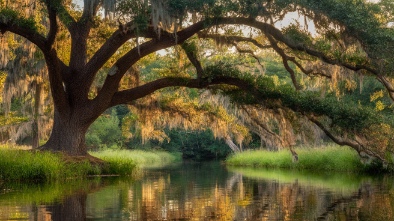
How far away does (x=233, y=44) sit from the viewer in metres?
19.4

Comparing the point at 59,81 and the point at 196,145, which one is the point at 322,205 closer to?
the point at 59,81

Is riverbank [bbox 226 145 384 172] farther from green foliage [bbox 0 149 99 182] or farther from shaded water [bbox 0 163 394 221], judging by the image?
green foliage [bbox 0 149 99 182]

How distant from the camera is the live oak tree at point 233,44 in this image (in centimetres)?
1465

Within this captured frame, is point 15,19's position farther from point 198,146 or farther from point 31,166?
point 198,146

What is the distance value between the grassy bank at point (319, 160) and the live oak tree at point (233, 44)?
2.66m

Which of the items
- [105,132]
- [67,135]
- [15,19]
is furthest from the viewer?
[105,132]

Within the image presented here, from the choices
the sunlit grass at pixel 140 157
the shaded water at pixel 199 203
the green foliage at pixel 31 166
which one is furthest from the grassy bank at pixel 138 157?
the shaded water at pixel 199 203

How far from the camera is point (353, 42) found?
15.0m

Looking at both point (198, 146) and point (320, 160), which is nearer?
point (320, 160)

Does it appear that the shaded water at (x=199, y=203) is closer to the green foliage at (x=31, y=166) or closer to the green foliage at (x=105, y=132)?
the green foliage at (x=31, y=166)

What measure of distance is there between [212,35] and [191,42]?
73 centimetres

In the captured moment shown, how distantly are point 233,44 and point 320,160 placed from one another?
769 cm

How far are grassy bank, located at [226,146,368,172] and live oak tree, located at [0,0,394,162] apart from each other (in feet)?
8.74

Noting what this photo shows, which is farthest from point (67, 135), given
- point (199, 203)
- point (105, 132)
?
point (105, 132)
